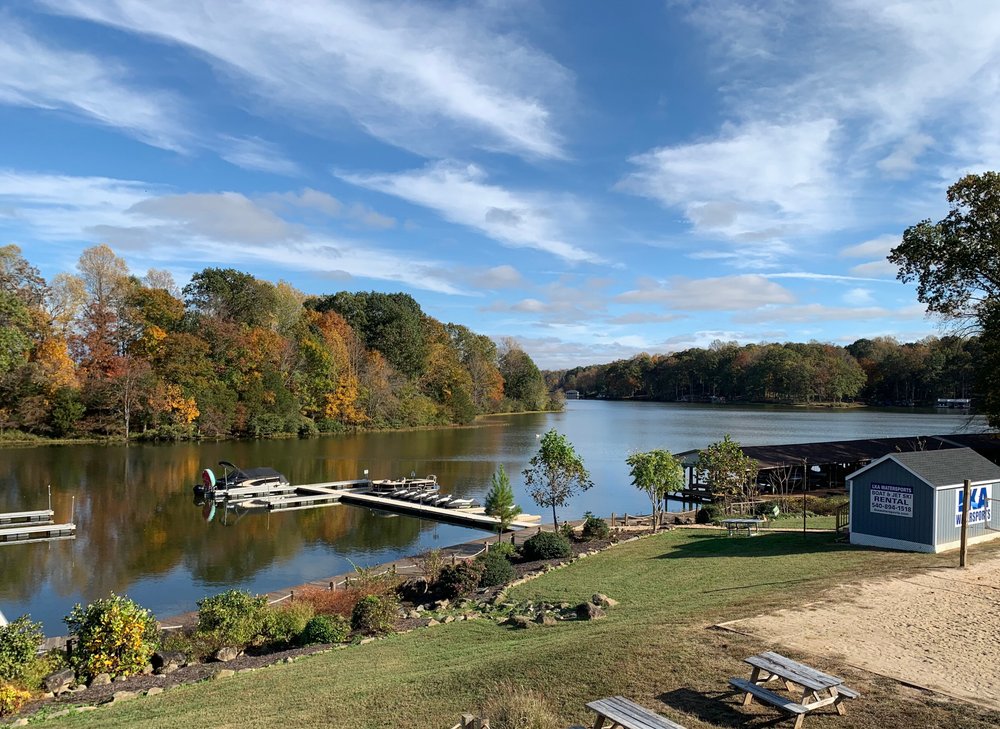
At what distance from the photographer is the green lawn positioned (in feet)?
24.6

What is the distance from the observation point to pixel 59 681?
11102mm

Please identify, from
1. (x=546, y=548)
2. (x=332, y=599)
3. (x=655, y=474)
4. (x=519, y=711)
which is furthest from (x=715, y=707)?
(x=655, y=474)

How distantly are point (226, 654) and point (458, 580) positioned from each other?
19.8 feet

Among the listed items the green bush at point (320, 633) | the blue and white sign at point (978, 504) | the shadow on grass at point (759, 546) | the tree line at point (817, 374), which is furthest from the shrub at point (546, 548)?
the tree line at point (817, 374)

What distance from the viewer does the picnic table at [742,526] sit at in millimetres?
21219

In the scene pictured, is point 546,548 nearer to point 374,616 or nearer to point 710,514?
point 374,616

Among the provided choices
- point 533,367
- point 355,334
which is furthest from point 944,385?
point 355,334

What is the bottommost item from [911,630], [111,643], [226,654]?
[226,654]

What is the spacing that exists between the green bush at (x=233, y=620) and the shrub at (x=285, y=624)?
134 millimetres

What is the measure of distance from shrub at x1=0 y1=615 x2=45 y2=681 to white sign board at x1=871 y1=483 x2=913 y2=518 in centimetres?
1851

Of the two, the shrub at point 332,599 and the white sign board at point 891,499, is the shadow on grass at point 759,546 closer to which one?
the white sign board at point 891,499

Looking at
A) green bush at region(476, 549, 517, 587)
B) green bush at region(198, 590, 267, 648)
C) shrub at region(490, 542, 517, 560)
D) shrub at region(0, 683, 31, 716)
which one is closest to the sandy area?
green bush at region(476, 549, 517, 587)

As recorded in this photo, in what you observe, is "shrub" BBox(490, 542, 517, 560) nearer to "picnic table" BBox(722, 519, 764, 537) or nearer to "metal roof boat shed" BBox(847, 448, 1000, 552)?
"picnic table" BBox(722, 519, 764, 537)

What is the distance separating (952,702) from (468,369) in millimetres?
89779
